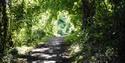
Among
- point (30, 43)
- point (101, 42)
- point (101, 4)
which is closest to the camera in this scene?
point (101, 42)

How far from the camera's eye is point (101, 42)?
8.53 m

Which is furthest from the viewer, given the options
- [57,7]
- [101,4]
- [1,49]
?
[57,7]

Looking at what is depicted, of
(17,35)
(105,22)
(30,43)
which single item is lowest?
(30,43)

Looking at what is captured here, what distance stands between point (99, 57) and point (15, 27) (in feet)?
30.6

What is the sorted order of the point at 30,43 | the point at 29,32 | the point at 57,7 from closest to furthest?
the point at 57,7 → the point at 29,32 → the point at 30,43

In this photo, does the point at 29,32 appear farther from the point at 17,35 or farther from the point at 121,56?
the point at 121,56

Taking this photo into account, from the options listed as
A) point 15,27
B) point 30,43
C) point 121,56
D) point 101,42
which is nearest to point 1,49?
point 15,27

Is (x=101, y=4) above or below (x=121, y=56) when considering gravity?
above

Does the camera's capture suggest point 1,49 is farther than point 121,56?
Yes

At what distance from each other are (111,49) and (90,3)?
770cm

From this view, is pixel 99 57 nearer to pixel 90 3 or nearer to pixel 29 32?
pixel 90 3

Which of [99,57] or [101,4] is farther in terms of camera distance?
[101,4]

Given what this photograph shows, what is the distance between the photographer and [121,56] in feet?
26.1

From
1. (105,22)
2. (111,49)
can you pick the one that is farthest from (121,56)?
(105,22)
